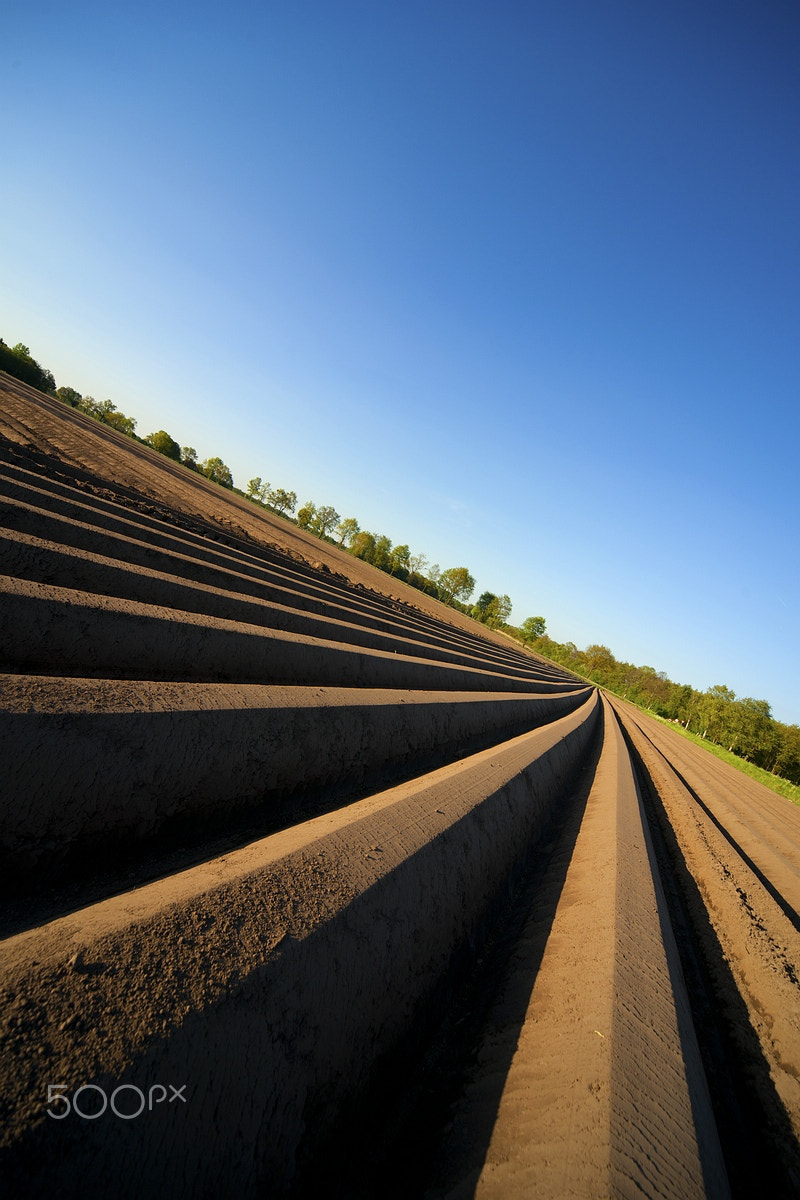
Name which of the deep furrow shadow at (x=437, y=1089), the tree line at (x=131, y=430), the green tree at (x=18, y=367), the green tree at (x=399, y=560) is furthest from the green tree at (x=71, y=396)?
the deep furrow shadow at (x=437, y=1089)

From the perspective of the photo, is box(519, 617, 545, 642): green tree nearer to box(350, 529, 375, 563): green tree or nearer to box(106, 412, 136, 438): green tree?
box(350, 529, 375, 563): green tree

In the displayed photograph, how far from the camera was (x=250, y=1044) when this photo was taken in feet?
2.36

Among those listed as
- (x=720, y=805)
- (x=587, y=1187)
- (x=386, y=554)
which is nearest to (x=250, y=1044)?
(x=587, y=1187)

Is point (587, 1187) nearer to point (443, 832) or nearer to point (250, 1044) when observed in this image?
point (250, 1044)

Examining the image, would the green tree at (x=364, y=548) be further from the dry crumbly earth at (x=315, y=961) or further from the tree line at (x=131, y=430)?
the dry crumbly earth at (x=315, y=961)

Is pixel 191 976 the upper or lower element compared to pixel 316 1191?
upper

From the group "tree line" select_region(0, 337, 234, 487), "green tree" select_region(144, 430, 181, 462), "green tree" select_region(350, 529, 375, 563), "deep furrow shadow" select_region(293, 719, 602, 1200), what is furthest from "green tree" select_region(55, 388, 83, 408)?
"deep furrow shadow" select_region(293, 719, 602, 1200)

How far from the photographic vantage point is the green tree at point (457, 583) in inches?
2308

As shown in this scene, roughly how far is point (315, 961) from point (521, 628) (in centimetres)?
6146

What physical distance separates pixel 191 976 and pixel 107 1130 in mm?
169

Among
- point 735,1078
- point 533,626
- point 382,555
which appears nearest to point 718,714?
point 533,626

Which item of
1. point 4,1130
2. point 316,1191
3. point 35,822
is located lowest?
point 316,1191

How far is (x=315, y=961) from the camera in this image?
0.88m

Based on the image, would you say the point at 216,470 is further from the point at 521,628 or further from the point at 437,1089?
the point at 437,1089
